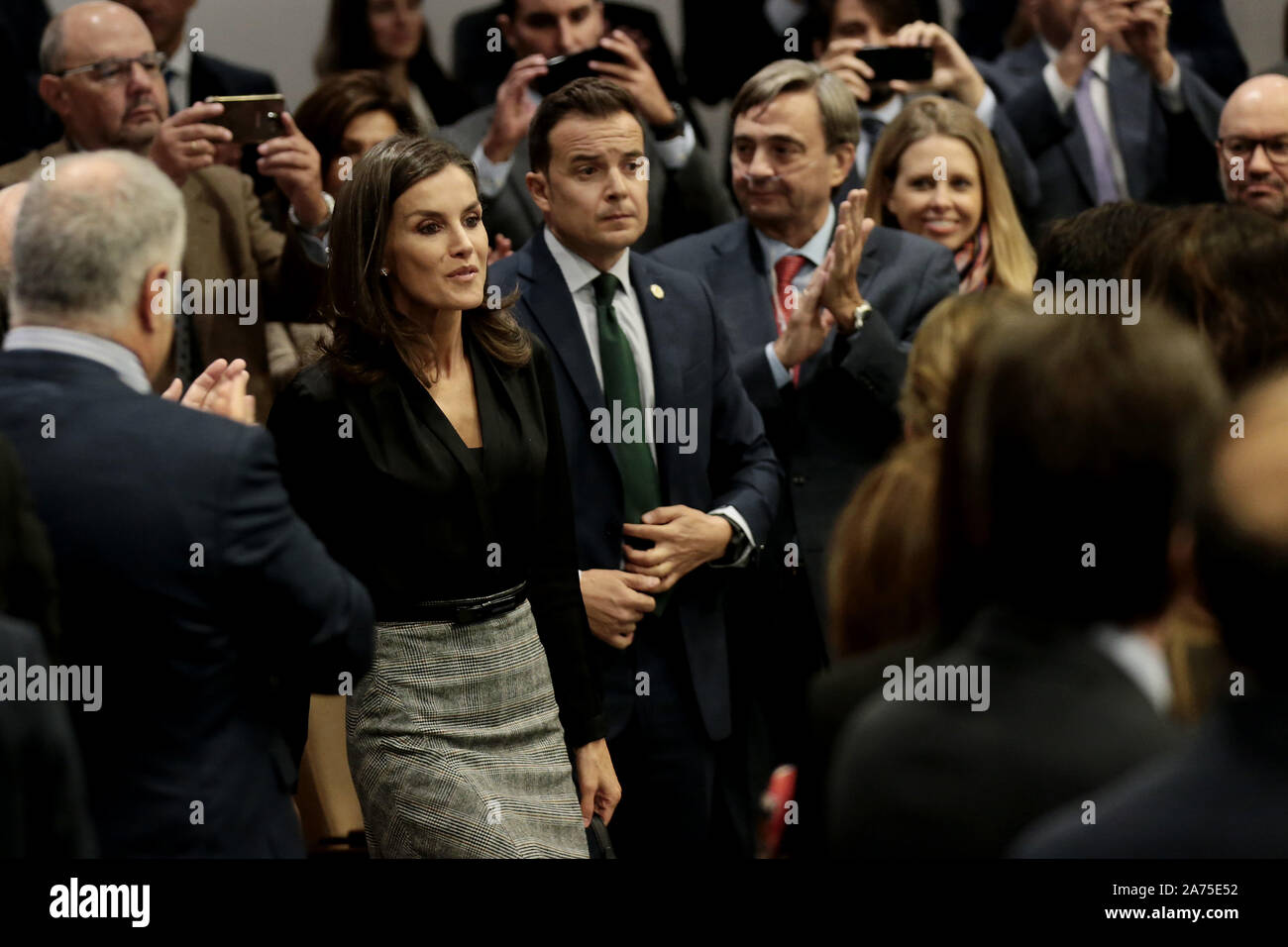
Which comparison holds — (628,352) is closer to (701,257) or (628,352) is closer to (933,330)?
(701,257)

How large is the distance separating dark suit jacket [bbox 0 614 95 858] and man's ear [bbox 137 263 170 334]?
0.45 meters

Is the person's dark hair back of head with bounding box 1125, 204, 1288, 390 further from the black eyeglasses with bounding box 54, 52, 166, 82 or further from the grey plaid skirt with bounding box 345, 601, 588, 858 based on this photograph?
the black eyeglasses with bounding box 54, 52, 166, 82

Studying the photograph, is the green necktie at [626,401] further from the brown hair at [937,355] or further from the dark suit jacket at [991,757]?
the dark suit jacket at [991,757]

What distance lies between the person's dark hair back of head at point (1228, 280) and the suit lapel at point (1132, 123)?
1703 mm

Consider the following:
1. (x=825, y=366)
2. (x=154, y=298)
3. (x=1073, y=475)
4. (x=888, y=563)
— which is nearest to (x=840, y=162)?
(x=825, y=366)

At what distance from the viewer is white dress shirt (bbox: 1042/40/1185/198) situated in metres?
4.56

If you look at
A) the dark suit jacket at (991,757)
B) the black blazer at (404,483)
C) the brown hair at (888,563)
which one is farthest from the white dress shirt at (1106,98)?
the dark suit jacket at (991,757)

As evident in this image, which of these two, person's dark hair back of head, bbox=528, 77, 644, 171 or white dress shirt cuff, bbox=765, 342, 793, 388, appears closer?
person's dark hair back of head, bbox=528, 77, 644, 171

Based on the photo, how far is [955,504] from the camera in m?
1.79

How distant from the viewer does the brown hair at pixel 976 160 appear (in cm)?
415

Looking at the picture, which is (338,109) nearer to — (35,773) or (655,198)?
(655,198)

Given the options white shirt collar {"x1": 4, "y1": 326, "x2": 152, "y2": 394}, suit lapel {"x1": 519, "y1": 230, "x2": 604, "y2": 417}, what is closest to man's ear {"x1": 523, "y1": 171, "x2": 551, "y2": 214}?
suit lapel {"x1": 519, "y1": 230, "x2": 604, "y2": 417}

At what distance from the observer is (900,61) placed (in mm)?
4516
